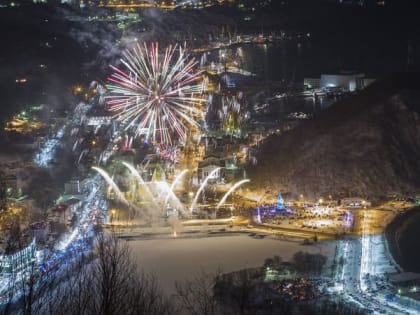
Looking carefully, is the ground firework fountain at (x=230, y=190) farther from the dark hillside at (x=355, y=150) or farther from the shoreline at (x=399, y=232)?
the shoreline at (x=399, y=232)

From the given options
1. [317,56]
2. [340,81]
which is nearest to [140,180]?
[340,81]

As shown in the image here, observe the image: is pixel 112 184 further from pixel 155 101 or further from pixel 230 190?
pixel 155 101

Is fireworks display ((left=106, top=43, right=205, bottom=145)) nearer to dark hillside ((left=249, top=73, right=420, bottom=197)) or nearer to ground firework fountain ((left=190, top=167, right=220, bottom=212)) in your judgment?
ground firework fountain ((left=190, top=167, right=220, bottom=212))

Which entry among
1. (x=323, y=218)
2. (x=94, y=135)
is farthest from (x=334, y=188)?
(x=94, y=135)

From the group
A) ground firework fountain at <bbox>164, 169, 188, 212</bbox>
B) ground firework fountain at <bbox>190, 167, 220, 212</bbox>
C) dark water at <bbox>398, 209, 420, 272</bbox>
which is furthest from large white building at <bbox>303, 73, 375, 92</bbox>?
dark water at <bbox>398, 209, 420, 272</bbox>

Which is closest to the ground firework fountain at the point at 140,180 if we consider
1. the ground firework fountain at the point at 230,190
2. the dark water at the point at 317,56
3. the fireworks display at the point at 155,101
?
the ground firework fountain at the point at 230,190

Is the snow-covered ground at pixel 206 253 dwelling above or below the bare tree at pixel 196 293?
above
